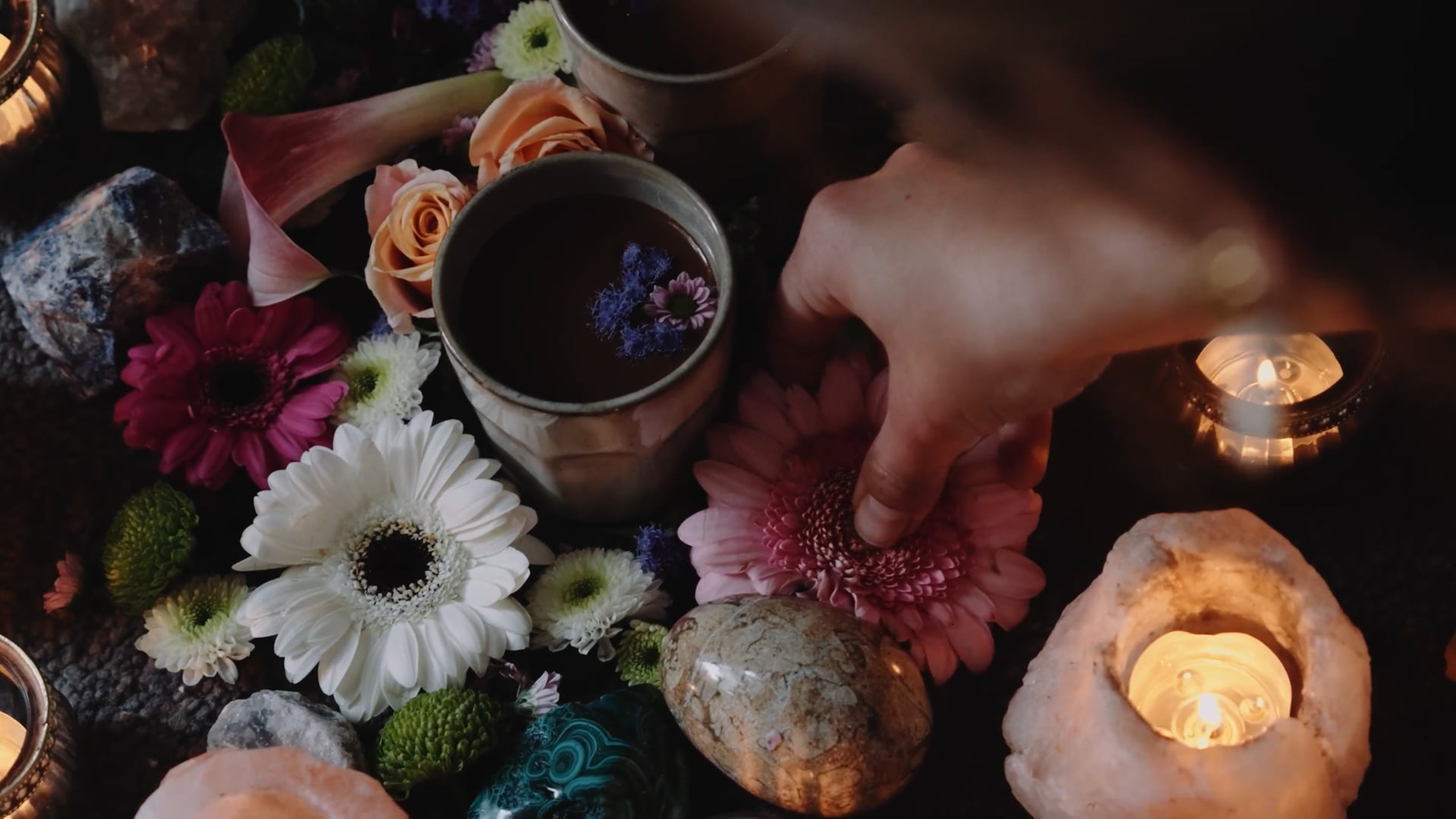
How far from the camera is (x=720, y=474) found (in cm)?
71

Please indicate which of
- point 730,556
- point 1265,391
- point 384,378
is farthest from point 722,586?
point 1265,391

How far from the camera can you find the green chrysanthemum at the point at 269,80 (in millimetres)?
786

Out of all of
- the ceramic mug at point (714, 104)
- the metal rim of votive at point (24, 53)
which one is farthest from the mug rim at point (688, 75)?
the metal rim of votive at point (24, 53)

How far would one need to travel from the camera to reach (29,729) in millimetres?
668

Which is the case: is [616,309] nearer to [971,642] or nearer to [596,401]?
[596,401]

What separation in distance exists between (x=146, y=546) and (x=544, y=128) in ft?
1.01

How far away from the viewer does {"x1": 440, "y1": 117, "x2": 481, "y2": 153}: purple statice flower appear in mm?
780

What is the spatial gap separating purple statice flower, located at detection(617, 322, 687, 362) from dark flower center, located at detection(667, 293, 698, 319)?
11 mm

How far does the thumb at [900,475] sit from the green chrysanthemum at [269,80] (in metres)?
0.41

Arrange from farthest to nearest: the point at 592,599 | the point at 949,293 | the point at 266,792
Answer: the point at 592,599 → the point at 266,792 → the point at 949,293

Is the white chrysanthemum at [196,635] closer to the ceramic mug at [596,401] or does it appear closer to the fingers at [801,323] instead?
the ceramic mug at [596,401]

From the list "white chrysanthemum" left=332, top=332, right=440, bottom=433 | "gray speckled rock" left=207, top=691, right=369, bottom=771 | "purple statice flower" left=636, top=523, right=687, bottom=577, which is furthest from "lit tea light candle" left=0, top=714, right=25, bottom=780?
"purple statice flower" left=636, top=523, right=687, bottom=577

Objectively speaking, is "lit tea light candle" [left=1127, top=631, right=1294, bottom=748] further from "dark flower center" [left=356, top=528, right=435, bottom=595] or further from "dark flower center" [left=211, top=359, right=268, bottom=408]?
"dark flower center" [left=211, top=359, right=268, bottom=408]

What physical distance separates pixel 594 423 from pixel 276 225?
24 centimetres
